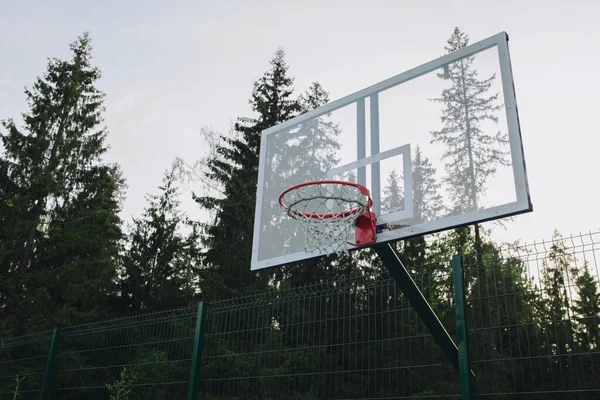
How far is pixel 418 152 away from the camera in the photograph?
469cm

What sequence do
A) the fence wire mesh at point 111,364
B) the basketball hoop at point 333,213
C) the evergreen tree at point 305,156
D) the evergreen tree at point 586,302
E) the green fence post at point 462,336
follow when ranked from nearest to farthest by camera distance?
the evergreen tree at point 586,302 → the green fence post at point 462,336 → the basketball hoop at point 333,213 → the evergreen tree at point 305,156 → the fence wire mesh at point 111,364

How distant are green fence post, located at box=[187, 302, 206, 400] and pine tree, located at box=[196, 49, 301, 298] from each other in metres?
7.91

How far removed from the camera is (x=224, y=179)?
1606 cm

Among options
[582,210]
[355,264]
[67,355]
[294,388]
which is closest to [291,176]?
[294,388]

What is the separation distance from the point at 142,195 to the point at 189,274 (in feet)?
11.1

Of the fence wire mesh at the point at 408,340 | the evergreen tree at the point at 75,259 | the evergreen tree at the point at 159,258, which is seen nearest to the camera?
the fence wire mesh at the point at 408,340

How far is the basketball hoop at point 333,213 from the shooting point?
4.59 metres

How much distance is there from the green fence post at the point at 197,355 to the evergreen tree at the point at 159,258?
1102cm

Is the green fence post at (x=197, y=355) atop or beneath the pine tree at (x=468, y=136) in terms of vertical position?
beneath

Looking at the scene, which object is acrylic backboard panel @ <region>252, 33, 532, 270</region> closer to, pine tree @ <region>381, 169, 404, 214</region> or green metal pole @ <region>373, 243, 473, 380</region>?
pine tree @ <region>381, 169, 404, 214</region>

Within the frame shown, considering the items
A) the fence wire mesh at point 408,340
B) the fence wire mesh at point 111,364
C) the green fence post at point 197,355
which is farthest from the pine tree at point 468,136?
the fence wire mesh at point 111,364

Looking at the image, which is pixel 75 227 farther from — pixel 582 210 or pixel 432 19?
pixel 582 210

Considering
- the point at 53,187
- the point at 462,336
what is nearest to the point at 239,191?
the point at 53,187

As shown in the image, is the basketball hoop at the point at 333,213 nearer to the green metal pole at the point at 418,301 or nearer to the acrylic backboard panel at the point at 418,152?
the acrylic backboard panel at the point at 418,152
